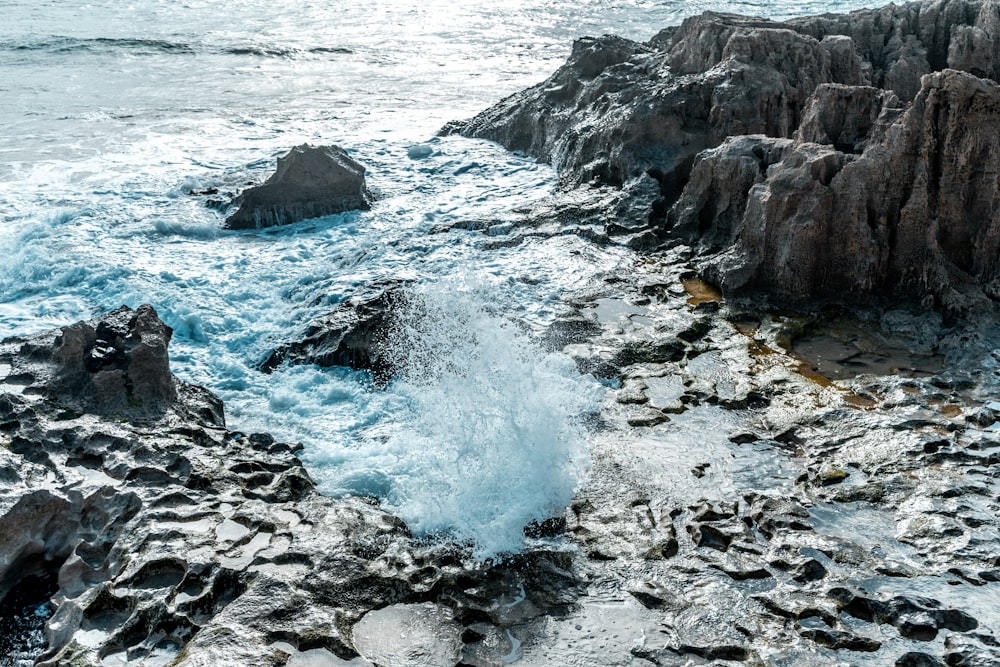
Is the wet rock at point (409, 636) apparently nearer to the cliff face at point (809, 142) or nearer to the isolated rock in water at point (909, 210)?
the cliff face at point (809, 142)

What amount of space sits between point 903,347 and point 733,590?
11.4ft

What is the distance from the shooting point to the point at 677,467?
20.6 feet

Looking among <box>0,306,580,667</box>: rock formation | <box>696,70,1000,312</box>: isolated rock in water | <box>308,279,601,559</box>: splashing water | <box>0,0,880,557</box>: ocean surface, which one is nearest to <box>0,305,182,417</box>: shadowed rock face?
<box>0,306,580,667</box>: rock formation

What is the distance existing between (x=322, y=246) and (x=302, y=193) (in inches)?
49.9

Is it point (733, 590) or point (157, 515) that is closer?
point (733, 590)

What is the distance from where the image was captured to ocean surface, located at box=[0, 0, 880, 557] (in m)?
6.55

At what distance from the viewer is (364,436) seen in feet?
22.8

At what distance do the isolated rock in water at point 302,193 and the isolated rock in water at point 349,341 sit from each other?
3274 mm

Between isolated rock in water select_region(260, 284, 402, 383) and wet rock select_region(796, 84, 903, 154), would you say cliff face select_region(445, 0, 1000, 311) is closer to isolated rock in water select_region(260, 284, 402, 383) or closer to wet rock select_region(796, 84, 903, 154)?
wet rock select_region(796, 84, 903, 154)

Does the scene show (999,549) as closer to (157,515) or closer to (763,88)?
(157,515)

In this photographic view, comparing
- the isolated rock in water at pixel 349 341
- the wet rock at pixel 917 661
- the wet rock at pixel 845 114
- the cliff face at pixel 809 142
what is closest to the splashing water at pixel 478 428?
the isolated rock in water at pixel 349 341

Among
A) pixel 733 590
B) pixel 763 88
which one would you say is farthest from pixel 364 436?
pixel 763 88

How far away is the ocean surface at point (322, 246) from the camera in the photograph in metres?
6.55

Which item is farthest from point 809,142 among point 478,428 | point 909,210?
point 478,428
